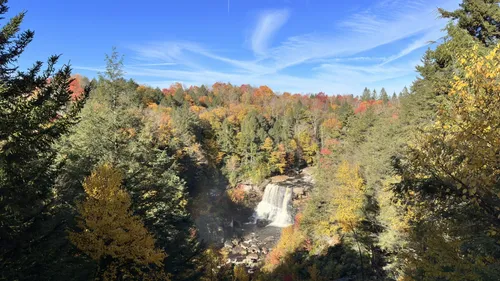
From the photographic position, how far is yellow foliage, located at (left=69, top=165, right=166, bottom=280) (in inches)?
458

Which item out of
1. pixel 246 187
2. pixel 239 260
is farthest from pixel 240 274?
pixel 246 187

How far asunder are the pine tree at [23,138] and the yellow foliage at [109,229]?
13.4ft

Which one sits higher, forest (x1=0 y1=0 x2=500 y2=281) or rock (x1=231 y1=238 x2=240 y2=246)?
forest (x1=0 y1=0 x2=500 y2=281)

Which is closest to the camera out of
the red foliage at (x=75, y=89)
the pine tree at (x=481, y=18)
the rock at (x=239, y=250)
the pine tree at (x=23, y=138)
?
the pine tree at (x=23, y=138)

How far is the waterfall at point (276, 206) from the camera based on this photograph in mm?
50562

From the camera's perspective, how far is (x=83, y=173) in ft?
50.1

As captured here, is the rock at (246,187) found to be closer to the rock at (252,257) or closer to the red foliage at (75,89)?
the rock at (252,257)

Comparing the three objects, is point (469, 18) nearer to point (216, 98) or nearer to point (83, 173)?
point (83, 173)

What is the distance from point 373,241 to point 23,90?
80.5ft

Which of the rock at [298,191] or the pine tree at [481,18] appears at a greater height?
the pine tree at [481,18]

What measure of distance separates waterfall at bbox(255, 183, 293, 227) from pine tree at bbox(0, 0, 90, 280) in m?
45.3

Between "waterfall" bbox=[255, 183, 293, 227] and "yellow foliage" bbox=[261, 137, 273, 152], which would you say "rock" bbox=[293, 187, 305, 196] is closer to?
"waterfall" bbox=[255, 183, 293, 227]

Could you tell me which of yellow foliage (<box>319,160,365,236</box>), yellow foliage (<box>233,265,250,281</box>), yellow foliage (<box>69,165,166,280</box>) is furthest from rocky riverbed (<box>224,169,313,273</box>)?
yellow foliage (<box>69,165,166,280</box>)

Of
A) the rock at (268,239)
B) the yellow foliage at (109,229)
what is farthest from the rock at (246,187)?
the yellow foliage at (109,229)
